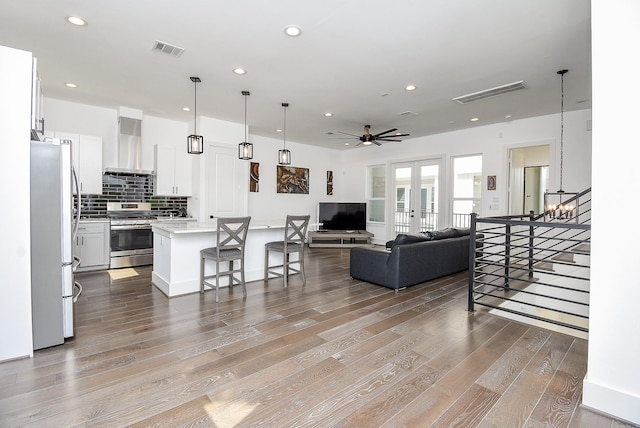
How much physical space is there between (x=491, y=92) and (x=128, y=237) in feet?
20.5

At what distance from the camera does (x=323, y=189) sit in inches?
358

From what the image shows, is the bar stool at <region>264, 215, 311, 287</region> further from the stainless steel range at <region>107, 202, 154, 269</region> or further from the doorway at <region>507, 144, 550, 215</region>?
the doorway at <region>507, 144, 550, 215</region>

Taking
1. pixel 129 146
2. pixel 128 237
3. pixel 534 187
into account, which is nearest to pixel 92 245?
pixel 128 237

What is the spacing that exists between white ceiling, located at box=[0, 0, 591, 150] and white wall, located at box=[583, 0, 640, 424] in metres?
1.09

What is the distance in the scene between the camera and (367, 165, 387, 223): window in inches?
341

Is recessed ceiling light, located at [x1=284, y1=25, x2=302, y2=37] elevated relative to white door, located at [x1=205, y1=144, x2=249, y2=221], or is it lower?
elevated

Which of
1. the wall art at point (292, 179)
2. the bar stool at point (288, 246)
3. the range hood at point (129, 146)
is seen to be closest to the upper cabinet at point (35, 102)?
the bar stool at point (288, 246)

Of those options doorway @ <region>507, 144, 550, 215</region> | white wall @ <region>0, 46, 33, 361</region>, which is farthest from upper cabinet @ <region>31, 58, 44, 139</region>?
doorway @ <region>507, 144, 550, 215</region>

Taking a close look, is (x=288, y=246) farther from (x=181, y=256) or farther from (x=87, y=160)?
(x=87, y=160)

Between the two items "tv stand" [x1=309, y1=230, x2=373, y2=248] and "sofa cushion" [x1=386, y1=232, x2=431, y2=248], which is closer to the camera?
"sofa cushion" [x1=386, y1=232, x2=431, y2=248]

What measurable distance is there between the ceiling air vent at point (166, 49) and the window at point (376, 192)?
6.16 meters

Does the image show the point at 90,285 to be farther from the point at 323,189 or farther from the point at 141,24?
the point at 323,189

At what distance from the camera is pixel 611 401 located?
69.2 inches

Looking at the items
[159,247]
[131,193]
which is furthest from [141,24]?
[131,193]
